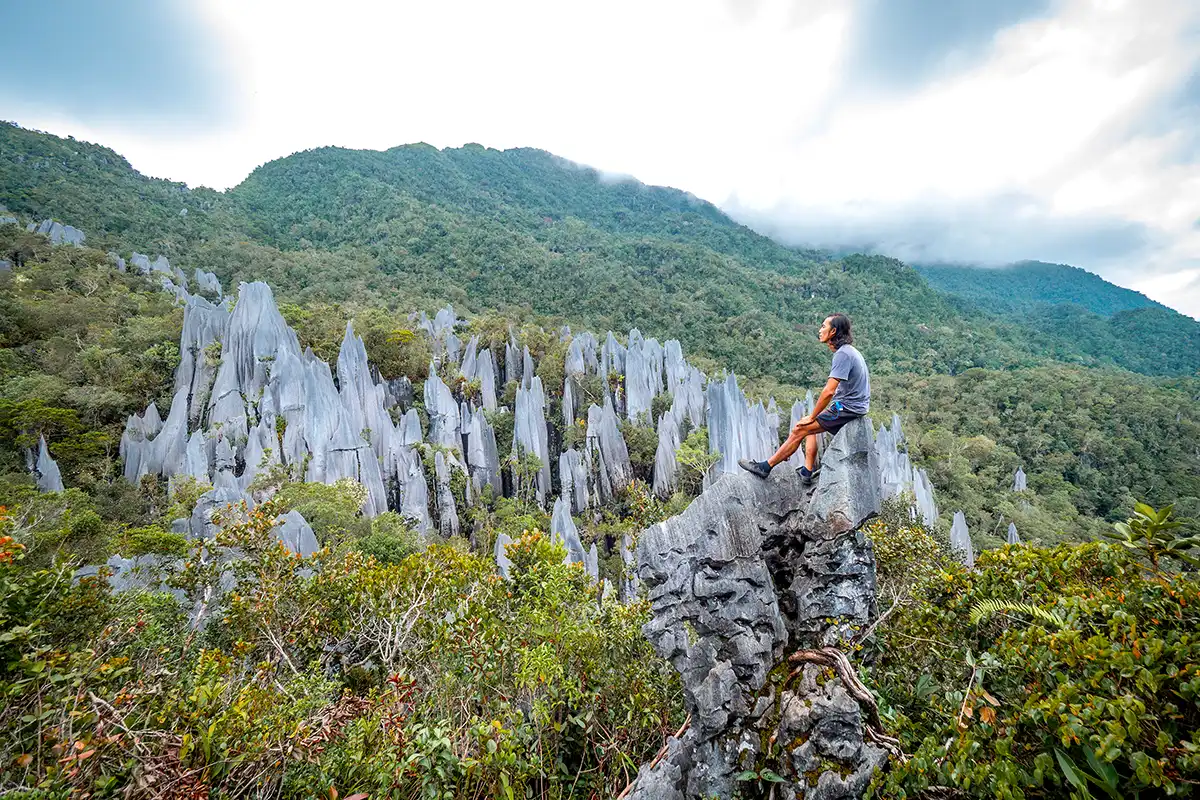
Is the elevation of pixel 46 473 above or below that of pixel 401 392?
below

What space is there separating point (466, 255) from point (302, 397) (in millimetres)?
44827

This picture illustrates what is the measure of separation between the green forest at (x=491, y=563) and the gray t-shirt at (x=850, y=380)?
4.57 feet

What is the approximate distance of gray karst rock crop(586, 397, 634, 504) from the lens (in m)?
27.4

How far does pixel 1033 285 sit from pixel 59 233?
6855 inches

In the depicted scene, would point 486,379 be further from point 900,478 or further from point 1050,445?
point 1050,445

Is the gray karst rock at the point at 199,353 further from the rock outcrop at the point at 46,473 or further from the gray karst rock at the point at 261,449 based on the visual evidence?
the rock outcrop at the point at 46,473

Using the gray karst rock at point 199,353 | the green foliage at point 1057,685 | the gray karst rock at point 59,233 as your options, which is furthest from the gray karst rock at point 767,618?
the gray karst rock at point 59,233

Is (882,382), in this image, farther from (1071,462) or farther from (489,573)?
(489,573)

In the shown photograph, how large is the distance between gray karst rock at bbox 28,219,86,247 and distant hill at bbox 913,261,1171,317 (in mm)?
138468

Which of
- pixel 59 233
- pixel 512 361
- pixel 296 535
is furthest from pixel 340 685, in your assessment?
pixel 59 233

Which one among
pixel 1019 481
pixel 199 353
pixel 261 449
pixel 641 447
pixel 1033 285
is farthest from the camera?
pixel 1033 285

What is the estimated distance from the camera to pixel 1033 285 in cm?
11781

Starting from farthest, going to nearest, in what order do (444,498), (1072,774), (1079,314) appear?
(1079,314) → (444,498) → (1072,774)

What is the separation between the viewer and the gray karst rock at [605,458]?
89.9ft
